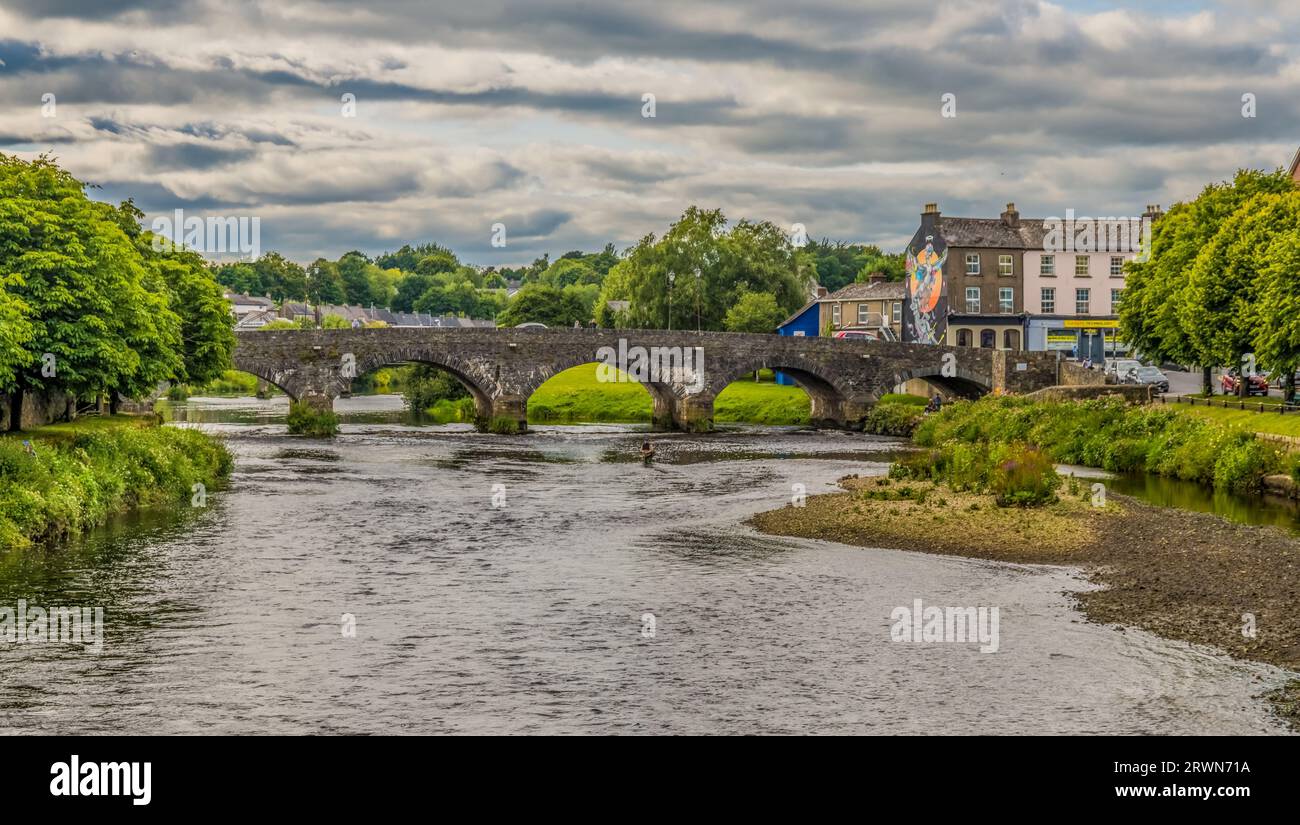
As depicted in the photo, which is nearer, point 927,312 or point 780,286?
point 927,312

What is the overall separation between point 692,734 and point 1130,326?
6554 cm

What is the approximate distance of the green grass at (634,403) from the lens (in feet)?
324

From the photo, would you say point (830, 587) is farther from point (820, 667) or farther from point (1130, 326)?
point (1130, 326)

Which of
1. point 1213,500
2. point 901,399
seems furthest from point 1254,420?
point 901,399

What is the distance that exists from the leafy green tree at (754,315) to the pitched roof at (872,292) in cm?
455

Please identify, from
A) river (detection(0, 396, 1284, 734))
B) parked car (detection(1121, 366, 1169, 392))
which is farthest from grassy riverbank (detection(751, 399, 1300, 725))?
parked car (detection(1121, 366, 1169, 392))

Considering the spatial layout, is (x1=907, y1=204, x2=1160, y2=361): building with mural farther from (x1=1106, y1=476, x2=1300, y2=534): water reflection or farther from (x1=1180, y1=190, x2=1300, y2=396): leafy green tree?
(x1=1106, y1=476, x2=1300, y2=534): water reflection

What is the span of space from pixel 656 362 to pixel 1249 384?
3451cm

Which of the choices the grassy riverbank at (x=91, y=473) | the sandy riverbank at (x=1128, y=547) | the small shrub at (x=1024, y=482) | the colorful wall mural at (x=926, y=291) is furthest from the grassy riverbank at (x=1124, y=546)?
the colorful wall mural at (x=926, y=291)

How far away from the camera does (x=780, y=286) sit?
12325 centimetres

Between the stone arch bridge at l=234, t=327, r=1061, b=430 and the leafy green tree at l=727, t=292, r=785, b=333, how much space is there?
700 inches

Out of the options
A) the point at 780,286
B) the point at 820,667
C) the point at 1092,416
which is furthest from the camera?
the point at 780,286

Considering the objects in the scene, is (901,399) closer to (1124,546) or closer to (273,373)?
(273,373)
